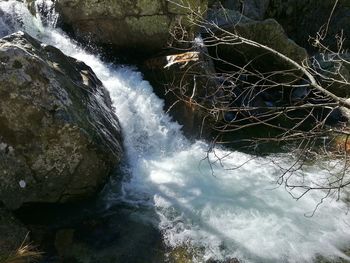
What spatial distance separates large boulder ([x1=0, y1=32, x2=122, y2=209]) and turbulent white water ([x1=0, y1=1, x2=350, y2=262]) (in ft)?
2.84

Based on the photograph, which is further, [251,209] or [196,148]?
[196,148]

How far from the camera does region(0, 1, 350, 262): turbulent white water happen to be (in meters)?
5.03

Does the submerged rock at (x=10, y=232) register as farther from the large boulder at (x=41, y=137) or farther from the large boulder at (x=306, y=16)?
the large boulder at (x=306, y=16)

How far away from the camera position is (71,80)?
229 inches


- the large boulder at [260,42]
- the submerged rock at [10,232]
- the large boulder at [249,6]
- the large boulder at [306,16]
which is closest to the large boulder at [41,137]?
the submerged rock at [10,232]

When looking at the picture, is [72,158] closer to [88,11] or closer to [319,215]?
[319,215]

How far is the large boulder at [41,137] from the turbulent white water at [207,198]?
0.87m

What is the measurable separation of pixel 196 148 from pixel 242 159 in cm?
76

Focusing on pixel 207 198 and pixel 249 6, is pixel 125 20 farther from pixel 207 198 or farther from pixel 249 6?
pixel 249 6

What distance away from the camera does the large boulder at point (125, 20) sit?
27.0ft

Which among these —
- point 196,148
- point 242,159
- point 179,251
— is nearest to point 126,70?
point 196,148

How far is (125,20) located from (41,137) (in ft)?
12.8

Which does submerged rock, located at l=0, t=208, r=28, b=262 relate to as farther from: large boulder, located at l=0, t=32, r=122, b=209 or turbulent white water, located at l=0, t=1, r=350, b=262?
turbulent white water, located at l=0, t=1, r=350, b=262

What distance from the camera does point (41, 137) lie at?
5078 millimetres
